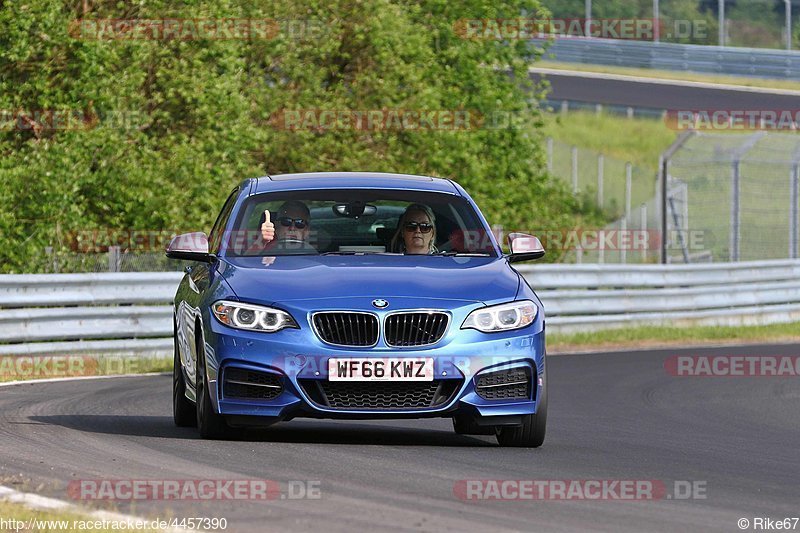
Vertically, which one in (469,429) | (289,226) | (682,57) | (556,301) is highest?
(289,226)

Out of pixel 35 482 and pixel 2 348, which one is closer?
pixel 35 482

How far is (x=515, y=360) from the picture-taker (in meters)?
9.20

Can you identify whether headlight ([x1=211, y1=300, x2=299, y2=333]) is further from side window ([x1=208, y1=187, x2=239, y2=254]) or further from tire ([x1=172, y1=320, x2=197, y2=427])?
tire ([x1=172, y1=320, x2=197, y2=427])

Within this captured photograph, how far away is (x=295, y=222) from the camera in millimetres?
10211

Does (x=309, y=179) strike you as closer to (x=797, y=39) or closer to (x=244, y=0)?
(x=244, y=0)

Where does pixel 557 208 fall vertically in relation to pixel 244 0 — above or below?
below

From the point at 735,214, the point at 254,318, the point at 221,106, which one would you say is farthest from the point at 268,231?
the point at 735,214

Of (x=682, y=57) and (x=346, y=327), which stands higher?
(x=346, y=327)

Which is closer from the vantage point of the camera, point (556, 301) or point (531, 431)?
point (531, 431)

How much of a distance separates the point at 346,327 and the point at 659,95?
45822 millimetres

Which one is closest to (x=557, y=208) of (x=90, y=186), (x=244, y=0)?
(x=244, y=0)

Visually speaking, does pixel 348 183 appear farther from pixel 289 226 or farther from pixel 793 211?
pixel 793 211

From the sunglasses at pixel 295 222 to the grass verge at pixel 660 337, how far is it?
1107 cm

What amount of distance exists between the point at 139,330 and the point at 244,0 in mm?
10450
